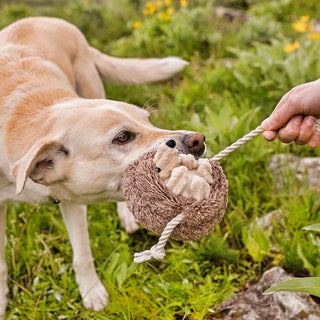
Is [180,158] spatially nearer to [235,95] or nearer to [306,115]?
[306,115]

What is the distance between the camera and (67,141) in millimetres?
2135

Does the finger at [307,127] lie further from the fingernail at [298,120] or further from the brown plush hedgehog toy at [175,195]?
the brown plush hedgehog toy at [175,195]

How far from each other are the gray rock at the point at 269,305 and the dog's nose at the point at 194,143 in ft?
2.90

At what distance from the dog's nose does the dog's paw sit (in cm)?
118

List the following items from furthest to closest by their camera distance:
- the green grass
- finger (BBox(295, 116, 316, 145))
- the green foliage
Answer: the green grass < finger (BBox(295, 116, 316, 145)) < the green foliage

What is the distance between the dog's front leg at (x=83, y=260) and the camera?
8.80ft

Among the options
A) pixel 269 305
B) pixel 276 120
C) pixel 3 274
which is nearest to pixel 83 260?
pixel 3 274

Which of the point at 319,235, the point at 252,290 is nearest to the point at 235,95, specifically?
the point at 319,235

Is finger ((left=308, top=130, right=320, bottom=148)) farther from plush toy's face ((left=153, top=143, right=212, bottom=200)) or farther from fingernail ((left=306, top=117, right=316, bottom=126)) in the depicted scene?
plush toy's face ((left=153, top=143, right=212, bottom=200))

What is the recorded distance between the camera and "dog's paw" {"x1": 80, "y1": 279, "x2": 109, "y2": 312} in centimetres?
268

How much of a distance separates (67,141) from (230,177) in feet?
4.57

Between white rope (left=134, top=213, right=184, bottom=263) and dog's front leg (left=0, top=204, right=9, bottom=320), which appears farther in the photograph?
dog's front leg (left=0, top=204, right=9, bottom=320)

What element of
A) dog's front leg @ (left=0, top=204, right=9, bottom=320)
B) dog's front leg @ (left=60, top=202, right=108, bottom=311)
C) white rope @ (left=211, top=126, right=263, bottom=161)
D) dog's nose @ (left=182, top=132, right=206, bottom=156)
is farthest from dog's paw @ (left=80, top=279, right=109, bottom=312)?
white rope @ (left=211, top=126, right=263, bottom=161)

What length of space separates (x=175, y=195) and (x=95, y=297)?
1.28m
